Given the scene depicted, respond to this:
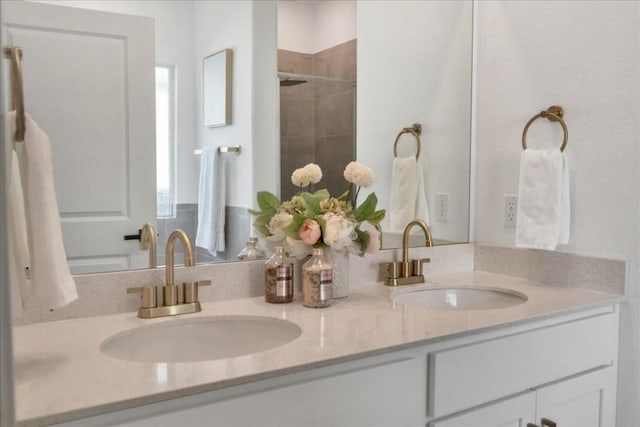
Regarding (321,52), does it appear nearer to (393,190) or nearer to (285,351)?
(393,190)

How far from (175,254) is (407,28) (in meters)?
1.16

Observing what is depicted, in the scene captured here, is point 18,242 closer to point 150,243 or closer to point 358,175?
point 150,243

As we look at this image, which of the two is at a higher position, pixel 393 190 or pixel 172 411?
pixel 393 190

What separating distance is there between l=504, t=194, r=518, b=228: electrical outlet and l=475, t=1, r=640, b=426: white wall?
19 millimetres

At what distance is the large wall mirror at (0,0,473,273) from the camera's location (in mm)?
1266

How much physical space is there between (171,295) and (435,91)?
1.23m

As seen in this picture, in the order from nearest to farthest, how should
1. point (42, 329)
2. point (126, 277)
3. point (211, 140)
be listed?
point (42, 329) < point (126, 277) < point (211, 140)

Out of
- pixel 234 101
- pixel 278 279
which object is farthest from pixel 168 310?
pixel 234 101

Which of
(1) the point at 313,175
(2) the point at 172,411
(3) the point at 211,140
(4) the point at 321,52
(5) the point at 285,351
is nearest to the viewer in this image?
(2) the point at 172,411

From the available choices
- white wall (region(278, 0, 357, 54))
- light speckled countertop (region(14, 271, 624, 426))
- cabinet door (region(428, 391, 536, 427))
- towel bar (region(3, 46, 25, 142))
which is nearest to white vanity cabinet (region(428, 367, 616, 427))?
cabinet door (region(428, 391, 536, 427))

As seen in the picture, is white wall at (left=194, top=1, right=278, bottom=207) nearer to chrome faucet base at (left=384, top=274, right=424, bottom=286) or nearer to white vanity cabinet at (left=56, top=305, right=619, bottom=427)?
chrome faucet base at (left=384, top=274, right=424, bottom=286)

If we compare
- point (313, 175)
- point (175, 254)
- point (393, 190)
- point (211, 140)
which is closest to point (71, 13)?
point (211, 140)

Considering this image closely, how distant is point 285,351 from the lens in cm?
103

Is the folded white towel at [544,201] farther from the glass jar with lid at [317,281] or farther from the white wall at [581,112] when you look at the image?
the glass jar with lid at [317,281]
